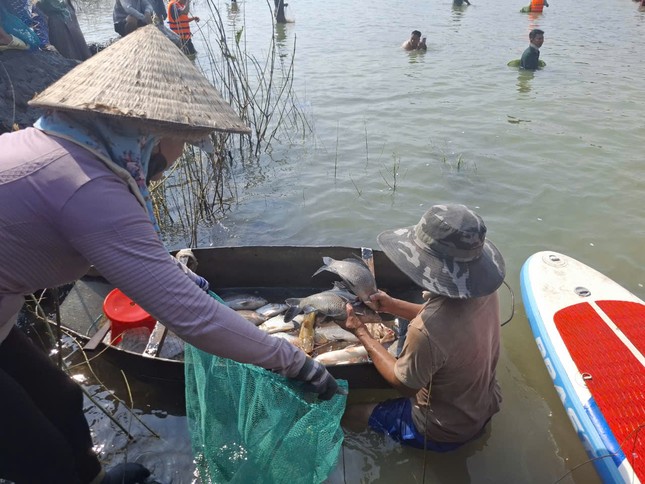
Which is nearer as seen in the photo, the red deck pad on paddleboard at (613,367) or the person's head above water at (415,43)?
the red deck pad on paddleboard at (613,367)

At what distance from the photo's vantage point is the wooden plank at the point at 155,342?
3.65m

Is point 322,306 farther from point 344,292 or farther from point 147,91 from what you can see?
point 147,91

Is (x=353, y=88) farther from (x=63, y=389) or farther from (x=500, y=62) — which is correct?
(x=63, y=389)

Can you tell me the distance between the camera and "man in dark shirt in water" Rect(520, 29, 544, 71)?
12211mm

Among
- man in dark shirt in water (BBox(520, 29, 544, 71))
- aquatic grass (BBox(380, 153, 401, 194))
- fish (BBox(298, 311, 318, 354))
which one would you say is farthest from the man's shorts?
man in dark shirt in water (BBox(520, 29, 544, 71))

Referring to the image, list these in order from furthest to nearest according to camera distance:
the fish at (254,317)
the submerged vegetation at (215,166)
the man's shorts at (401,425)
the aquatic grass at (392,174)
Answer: the aquatic grass at (392,174) → the submerged vegetation at (215,166) → the fish at (254,317) → the man's shorts at (401,425)

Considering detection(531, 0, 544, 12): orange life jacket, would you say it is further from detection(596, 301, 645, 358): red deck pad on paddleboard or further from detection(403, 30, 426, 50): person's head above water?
detection(596, 301, 645, 358): red deck pad on paddleboard

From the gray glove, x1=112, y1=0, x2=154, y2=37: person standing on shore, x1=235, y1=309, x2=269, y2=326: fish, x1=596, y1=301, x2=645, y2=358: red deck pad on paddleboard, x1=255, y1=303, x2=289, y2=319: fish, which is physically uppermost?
x1=112, y1=0, x2=154, y2=37: person standing on shore

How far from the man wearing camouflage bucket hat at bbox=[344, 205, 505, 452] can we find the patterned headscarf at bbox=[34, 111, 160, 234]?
4.83 feet

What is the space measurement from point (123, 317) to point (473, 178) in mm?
5754

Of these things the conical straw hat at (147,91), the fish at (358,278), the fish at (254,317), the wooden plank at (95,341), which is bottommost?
the fish at (254,317)

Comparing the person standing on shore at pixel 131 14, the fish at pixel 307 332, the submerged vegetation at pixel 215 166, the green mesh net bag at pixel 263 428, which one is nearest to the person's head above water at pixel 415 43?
the submerged vegetation at pixel 215 166

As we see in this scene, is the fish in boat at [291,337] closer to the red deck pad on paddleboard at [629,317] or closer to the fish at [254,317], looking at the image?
the fish at [254,317]

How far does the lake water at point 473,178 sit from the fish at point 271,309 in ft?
3.84
